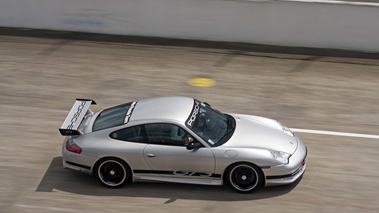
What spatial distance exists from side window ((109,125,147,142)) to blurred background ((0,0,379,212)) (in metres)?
0.80

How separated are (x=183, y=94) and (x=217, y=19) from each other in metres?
3.36

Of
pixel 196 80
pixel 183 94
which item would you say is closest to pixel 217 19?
pixel 196 80

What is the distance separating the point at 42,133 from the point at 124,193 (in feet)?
9.61

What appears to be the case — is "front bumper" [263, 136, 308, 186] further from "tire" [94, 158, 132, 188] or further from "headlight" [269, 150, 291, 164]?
"tire" [94, 158, 132, 188]

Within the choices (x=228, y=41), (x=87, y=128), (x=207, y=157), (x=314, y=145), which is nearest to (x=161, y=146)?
(x=207, y=157)

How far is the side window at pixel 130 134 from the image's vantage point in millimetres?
10132

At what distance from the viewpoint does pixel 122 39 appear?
1723cm

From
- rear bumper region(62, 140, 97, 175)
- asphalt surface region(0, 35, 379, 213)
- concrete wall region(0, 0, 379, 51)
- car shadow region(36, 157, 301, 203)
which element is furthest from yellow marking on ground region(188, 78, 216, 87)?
rear bumper region(62, 140, 97, 175)

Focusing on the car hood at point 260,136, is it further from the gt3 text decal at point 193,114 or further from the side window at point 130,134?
the side window at point 130,134

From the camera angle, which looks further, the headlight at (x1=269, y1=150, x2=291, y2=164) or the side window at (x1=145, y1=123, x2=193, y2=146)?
the side window at (x1=145, y1=123, x2=193, y2=146)

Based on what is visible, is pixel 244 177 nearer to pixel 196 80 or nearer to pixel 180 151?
pixel 180 151

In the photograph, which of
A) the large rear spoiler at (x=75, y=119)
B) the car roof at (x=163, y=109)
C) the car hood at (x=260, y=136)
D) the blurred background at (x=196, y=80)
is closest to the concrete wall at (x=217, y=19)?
the blurred background at (x=196, y=80)

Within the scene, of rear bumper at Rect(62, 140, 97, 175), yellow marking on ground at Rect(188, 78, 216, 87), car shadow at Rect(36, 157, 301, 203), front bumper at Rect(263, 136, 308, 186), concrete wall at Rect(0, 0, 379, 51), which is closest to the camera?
front bumper at Rect(263, 136, 308, 186)

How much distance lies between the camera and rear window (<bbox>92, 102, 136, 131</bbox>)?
411 inches
